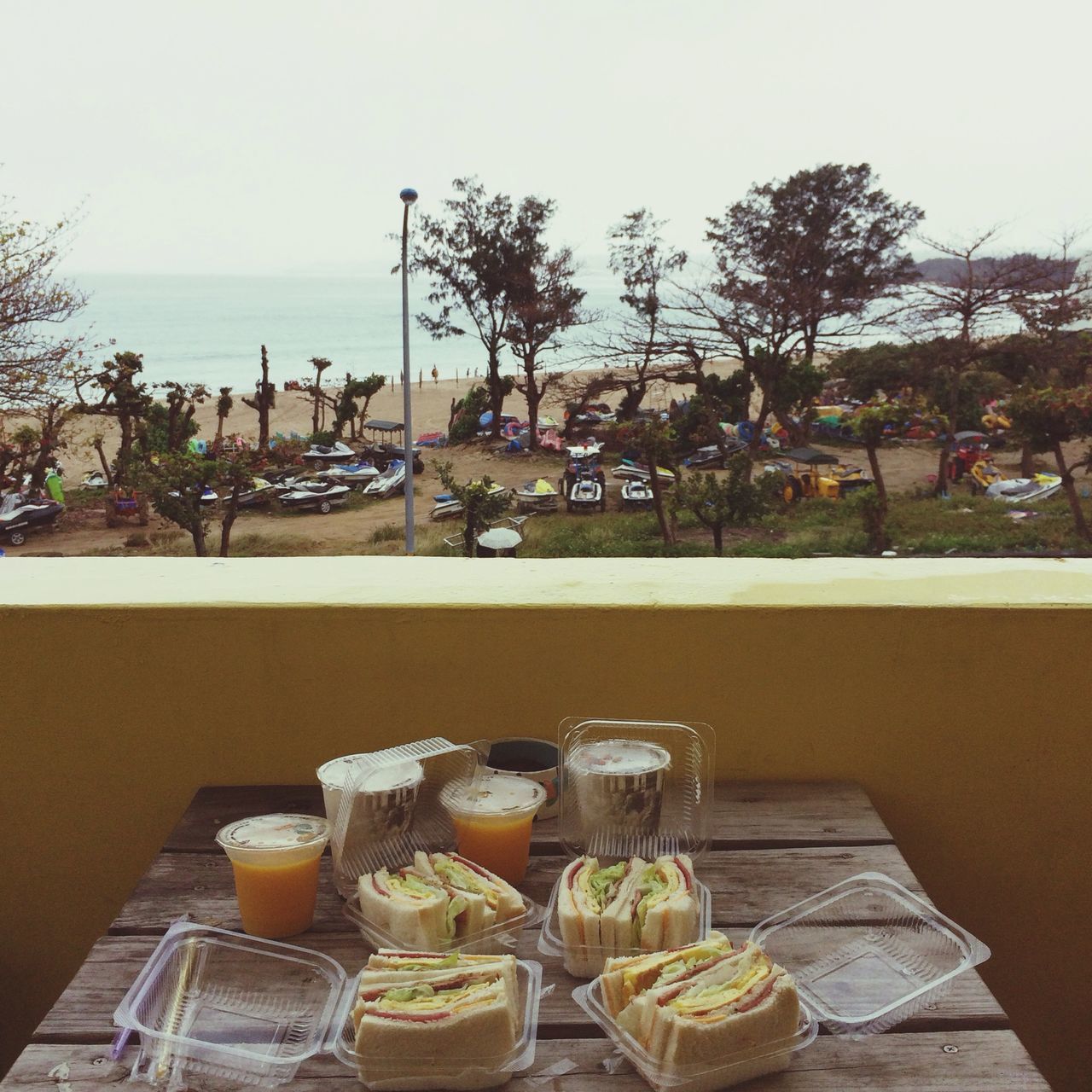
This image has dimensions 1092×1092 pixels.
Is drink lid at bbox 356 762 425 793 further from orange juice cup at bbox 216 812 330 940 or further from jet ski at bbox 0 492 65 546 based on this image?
jet ski at bbox 0 492 65 546

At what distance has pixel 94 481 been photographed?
1141 inches

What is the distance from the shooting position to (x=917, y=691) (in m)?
2.08

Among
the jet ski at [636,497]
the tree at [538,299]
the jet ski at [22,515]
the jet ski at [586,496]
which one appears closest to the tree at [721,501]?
the jet ski at [636,497]

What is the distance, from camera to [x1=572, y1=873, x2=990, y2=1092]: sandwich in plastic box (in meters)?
1.22

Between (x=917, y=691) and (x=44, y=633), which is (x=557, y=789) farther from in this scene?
(x=44, y=633)

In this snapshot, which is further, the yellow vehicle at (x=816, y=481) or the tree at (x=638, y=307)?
the tree at (x=638, y=307)

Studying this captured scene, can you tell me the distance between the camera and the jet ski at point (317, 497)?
1070 inches

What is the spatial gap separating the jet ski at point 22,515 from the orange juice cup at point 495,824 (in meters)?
24.6

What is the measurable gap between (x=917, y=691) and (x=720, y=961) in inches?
37.7

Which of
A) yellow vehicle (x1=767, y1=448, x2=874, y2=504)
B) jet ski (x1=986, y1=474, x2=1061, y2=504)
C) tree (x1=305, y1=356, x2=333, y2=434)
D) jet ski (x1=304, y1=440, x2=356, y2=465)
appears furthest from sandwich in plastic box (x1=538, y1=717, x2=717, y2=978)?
Result: tree (x1=305, y1=356, x2=333, y2=434)

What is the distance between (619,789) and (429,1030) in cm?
60

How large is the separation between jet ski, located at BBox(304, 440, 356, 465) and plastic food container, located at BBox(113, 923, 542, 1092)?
32.1 metres

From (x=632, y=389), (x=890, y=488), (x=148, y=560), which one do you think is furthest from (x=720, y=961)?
(x=632, y=389)

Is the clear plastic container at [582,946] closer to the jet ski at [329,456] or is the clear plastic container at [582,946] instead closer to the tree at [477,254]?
the jet ski at [329,456]
